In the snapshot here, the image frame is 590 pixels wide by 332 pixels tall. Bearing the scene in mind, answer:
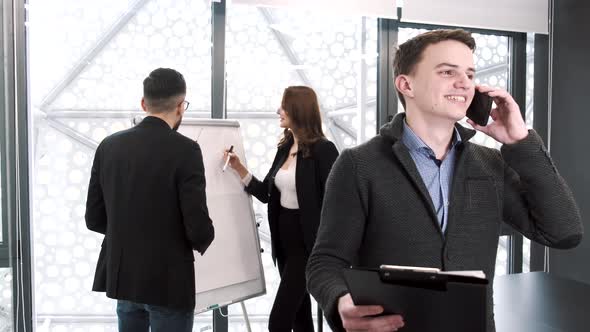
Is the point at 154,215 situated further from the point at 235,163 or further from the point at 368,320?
the point at 368,320

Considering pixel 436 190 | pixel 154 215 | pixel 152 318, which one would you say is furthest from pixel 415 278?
pixel 152 318

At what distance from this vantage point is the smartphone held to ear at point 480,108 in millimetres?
1307

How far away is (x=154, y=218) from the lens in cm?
189

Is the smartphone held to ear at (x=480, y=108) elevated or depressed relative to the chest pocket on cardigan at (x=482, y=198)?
elevated

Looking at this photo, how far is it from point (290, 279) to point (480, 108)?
153 cm

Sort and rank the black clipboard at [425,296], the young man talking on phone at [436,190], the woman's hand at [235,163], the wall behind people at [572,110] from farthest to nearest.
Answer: the wall behind people at [572,110] → the woman's hand at [235,163] → the young man talking on phone at [436,190] → the black clipboard at [425,296]

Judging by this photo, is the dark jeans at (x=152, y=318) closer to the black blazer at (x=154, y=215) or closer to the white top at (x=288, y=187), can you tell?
the black blazer at (x=154, y=215)

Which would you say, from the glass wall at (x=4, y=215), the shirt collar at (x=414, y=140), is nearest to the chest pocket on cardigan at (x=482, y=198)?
the shirt collar at (x=414, y=140)

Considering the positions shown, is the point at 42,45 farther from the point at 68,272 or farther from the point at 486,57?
the point at 486,57

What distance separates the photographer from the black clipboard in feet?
3.03

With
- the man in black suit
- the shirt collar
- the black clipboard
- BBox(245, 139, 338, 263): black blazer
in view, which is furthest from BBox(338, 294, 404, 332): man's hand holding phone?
BBox(245, 139, 338, 263): black blazer

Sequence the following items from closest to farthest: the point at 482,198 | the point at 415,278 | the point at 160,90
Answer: the point at 415,278 < the point at 482,198 < the point at 160,90

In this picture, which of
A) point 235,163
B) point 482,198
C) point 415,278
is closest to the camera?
point 415,278

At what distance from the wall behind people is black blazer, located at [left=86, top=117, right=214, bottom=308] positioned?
2.94 metres
